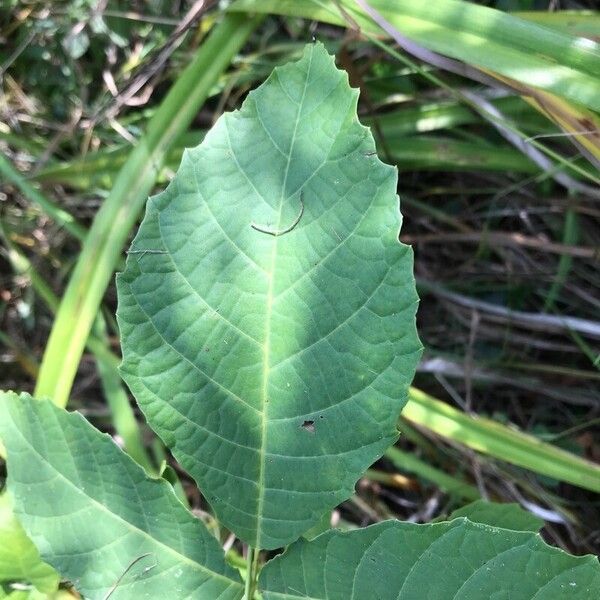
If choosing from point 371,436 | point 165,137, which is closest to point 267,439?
point 371,436

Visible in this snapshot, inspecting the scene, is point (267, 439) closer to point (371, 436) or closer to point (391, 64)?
point (371, 436)

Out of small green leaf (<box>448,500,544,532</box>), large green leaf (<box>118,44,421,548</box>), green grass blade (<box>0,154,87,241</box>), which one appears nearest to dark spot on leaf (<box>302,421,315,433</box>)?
large green leaf (<box>118,44,421,548</box>)

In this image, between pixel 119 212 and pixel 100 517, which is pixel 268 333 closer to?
pixel 100 517

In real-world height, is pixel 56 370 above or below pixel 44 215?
below

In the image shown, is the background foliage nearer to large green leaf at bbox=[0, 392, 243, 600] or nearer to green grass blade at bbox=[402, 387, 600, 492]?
green grass blade at bbox=[402, 387, 600, 492]

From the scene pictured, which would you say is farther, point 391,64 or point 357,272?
point 391,64

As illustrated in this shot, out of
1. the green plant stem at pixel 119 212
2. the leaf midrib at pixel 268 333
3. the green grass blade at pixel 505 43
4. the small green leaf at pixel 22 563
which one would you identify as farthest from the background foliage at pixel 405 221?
A: the leaf midrib at pixel 268 333

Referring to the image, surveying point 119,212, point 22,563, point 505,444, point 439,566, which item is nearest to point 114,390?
point 119,212

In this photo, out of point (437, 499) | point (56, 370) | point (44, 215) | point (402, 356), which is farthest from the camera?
point (44, 215)
